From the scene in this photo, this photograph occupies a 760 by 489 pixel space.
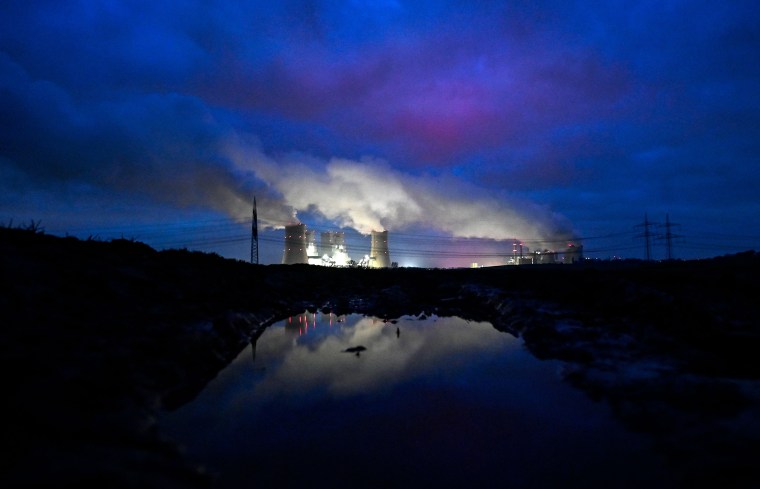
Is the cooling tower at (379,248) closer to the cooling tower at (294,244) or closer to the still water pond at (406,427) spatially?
the cooling tower at (294,244)

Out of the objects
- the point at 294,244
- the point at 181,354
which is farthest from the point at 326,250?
the point at 181,354

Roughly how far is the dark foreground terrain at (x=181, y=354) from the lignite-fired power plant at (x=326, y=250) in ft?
202

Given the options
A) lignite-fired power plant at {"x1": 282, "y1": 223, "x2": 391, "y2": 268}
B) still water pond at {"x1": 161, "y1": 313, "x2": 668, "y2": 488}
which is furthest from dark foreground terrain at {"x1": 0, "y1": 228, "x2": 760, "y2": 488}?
lignite-fired power plant at {"x1": 282, "y1": 223, "x2": 391, "y2": 268}

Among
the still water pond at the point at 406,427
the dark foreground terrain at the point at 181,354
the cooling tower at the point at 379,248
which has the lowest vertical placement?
the still water pond at the point at 406,427

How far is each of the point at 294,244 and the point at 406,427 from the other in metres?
77.5

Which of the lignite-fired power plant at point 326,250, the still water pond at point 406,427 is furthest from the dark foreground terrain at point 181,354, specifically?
the lignite-fired power plant at point 326,250

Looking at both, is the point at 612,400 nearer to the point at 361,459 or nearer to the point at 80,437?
the point at 361,459

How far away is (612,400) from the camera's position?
6.83m

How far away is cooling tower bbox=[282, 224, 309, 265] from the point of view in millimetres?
80750

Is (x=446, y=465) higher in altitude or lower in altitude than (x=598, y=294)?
lower

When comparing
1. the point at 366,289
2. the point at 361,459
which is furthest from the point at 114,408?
the point at 366,289

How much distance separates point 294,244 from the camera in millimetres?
81188

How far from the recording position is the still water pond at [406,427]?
4621mm

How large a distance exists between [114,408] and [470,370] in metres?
7.30
